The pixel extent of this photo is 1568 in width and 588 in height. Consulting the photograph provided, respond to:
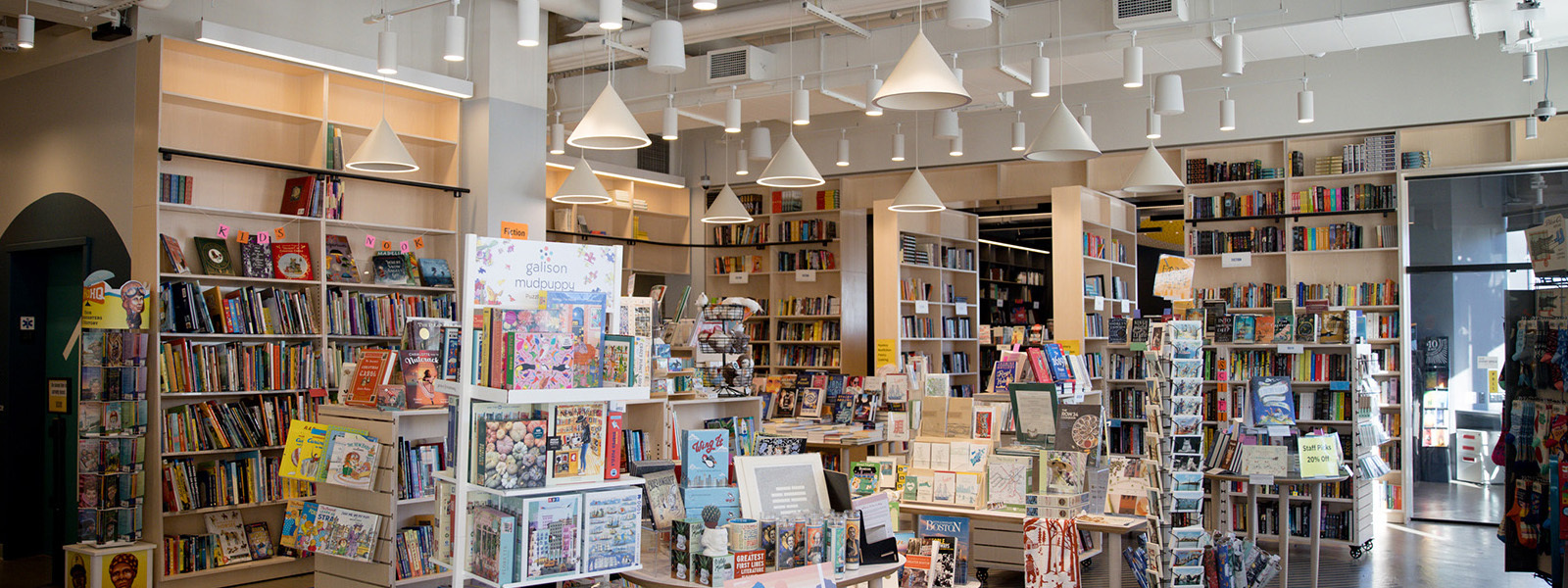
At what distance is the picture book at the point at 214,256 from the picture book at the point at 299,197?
19.1 inches

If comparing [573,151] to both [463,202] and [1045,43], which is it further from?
[1045,43]

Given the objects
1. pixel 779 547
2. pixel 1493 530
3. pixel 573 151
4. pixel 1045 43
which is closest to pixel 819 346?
pixel 573 151

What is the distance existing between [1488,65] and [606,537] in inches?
358

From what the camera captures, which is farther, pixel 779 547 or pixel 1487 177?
pixel 1487 177

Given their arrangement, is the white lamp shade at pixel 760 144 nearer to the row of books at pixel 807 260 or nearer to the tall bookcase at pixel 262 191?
the row of books at pixel 807 260

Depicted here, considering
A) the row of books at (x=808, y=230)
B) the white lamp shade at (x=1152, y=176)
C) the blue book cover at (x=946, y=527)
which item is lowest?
the blue book cover at (x=946, y=527)

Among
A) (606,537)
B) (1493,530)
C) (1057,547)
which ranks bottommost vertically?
(1493,530)

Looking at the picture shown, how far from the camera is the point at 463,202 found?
812 cm

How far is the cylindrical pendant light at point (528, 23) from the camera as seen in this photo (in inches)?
241

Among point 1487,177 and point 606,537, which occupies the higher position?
point 1487,177

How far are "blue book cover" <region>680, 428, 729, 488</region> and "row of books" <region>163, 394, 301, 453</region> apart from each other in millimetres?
3902

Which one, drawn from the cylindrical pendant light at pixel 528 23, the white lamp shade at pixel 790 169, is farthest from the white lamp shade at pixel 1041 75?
the cylindrical pendant light at pixel 528 23

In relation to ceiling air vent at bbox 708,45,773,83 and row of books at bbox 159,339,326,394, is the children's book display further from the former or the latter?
ceiling air vent at bbox 708,45,773,83

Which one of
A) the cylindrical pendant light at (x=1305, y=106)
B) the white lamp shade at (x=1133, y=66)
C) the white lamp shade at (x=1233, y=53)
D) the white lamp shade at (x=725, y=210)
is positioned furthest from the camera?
the white lamp shade at (x=725, y=210)
